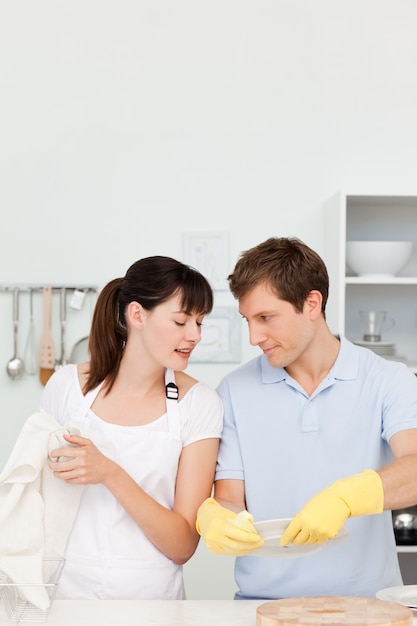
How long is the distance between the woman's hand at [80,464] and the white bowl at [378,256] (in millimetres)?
1600

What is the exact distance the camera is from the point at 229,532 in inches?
61.8

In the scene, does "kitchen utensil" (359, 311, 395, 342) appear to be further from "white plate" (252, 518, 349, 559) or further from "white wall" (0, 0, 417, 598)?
"white plate" (252, 518, 349, 559)

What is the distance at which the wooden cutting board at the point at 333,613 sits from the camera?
1.44 m

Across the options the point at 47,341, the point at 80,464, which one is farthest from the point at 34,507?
the point at 47,341

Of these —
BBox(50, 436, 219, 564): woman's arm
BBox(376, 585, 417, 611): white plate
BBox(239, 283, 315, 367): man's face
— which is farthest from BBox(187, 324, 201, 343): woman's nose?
BBox(376, 585, 417, 611): white plate

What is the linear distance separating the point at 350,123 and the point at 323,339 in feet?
5.20

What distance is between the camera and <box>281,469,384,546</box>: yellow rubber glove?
1540mm

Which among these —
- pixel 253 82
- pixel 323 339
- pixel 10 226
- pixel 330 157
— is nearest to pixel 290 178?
pixel 330 157

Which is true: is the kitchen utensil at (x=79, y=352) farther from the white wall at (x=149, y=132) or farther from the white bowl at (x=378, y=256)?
the white bowl at (x=378, y=256)

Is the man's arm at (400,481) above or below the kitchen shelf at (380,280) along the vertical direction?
below

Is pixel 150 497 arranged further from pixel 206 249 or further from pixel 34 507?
pixel 206 249

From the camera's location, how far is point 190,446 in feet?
6.40

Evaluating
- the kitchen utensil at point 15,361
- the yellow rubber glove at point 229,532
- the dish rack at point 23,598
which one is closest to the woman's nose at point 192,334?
the yellow rubber glove at point 229,532

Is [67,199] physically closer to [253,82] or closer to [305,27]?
[253,82]
